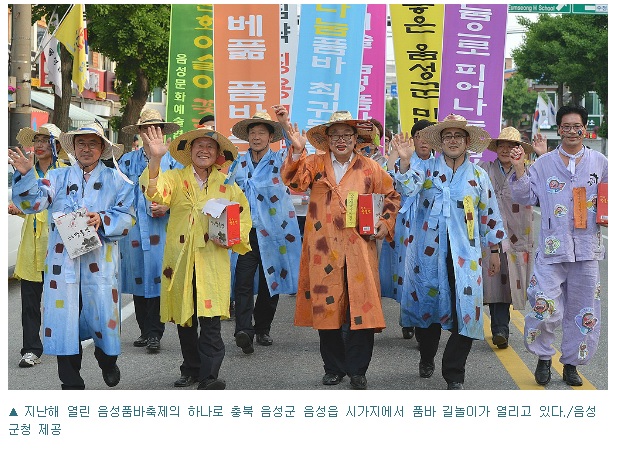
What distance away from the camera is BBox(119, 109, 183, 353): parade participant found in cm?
775

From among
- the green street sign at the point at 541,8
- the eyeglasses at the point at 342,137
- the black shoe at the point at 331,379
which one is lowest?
the black shoe at the point at 331,379

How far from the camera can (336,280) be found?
6371 mm

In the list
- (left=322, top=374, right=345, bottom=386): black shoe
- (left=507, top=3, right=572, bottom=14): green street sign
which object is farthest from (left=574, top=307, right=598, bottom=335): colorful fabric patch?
(left=507, top=3, right=572, bottom=14): green street sign

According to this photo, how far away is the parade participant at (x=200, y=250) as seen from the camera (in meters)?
6.18

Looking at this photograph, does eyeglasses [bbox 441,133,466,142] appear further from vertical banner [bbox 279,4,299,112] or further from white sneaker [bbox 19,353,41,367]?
vertical banner [bbox 279,4,299,112]

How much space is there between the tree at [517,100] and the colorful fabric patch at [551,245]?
75.2m

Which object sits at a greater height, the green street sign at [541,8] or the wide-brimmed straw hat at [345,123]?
the green street sign at [541,8]

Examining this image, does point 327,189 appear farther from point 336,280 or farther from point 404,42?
point 404,42

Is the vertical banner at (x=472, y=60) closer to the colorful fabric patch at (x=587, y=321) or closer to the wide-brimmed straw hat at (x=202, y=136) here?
the colorful fabric patch at (x=587, y=321)

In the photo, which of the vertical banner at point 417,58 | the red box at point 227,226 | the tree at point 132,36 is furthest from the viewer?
the tree at point 132,36

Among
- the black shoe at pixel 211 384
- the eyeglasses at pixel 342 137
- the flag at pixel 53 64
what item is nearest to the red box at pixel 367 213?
the eyeglasses at pixel 342 137

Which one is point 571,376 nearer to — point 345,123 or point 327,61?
point 345,123

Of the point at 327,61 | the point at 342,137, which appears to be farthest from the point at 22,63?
the point at 342,137

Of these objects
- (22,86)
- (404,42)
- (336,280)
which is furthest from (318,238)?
(22,86)
